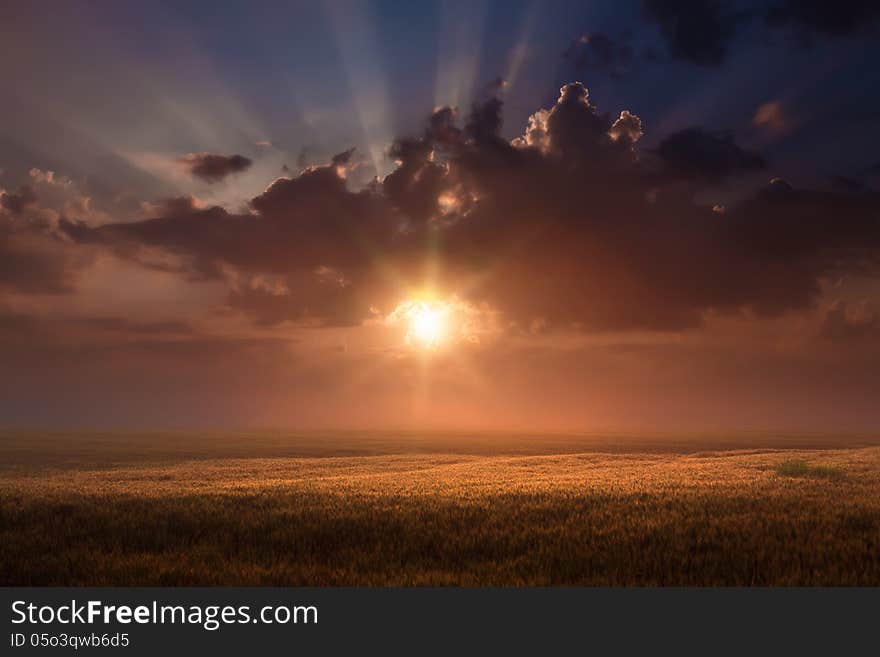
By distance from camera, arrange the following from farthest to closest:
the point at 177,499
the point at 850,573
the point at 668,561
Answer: the point at 177,499, the point at 668,561, the point at 850,573

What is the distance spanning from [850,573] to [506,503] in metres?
9.48

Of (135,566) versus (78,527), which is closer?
(135,566)

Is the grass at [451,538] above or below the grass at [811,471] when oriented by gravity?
above

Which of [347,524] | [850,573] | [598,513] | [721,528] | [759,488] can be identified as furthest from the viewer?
[759,488]

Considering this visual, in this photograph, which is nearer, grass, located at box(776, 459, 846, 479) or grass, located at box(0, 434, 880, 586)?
grass, located at box(0, 434, 880, 586)

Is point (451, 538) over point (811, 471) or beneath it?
over

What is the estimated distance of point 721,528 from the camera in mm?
13398

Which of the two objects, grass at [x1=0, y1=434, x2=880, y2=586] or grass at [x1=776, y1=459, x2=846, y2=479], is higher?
grass at [x1=0, y1=434, x2=880, y2=586]

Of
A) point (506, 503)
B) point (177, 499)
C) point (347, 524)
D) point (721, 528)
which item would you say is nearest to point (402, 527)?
point (347, 524)

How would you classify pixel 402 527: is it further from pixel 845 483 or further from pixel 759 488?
pixel 845 483

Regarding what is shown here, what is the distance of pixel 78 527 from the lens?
1512 centimetres

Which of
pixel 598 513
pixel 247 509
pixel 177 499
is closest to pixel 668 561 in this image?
pixel 598 513

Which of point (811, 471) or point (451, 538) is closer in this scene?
point (451, 538)

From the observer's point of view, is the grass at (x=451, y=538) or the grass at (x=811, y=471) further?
the grass at (x=811, y=471)
